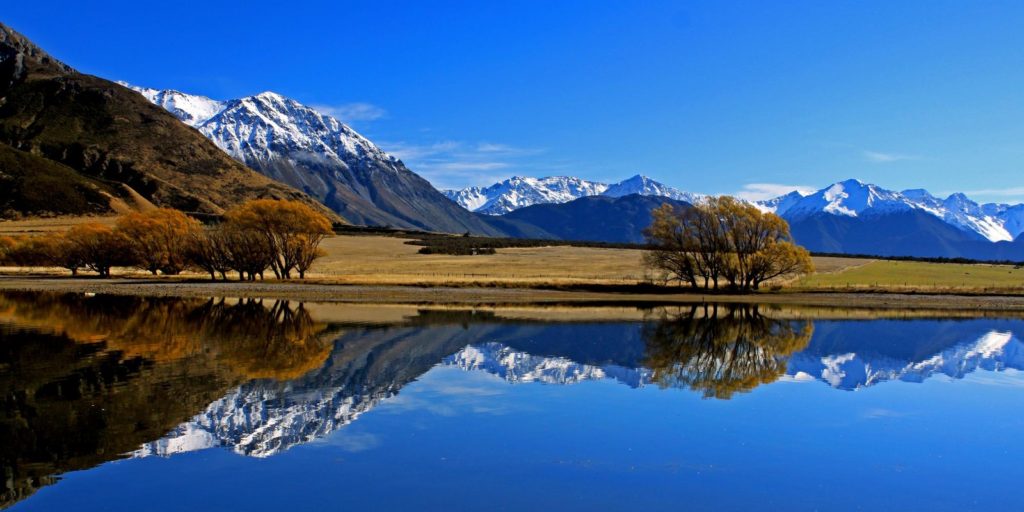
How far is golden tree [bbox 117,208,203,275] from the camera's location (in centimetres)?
11212

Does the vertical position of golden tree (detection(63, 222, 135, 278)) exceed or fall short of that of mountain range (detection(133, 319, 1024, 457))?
it exceeds it

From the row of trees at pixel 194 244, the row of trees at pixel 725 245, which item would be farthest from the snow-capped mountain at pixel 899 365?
the row of trees at pixel 194 244

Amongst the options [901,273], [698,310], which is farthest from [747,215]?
[901,273]

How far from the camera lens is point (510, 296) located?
78.6 m

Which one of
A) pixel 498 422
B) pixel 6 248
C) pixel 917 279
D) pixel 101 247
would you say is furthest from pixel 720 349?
pixel 6 248

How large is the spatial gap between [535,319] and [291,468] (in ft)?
129

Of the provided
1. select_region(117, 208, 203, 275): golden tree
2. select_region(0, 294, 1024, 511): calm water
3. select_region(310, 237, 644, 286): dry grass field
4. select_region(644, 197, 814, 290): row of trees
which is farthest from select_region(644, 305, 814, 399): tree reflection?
select_region(117, 208, 203, 275): golden tree

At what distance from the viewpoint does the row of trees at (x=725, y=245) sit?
278 ft

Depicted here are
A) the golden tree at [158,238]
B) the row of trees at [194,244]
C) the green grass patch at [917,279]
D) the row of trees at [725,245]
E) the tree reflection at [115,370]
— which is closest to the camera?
Result: the tree reflection at [115,370]

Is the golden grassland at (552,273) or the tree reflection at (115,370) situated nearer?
the tree reflection at (115,370)

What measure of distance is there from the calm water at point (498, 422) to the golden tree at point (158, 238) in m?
72.1

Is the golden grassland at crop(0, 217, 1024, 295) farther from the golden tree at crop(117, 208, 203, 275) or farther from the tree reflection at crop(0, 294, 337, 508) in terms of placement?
the tree reflection at crop(0, 294, 337, 508)

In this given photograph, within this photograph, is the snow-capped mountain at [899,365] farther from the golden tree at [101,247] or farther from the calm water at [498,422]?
the golden tree at [101,247]

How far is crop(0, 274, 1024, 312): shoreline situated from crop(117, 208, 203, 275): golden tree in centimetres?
2149
